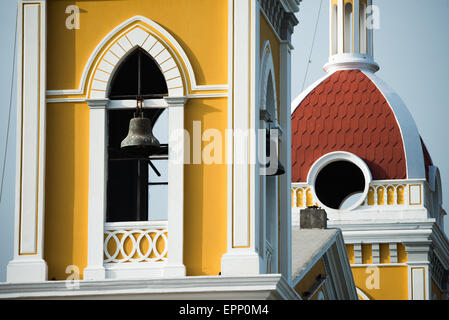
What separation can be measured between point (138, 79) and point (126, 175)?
5.94 ft

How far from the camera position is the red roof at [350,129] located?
4316 centimetres

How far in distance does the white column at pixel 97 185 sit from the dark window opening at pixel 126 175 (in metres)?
0.27

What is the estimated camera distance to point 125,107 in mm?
23266

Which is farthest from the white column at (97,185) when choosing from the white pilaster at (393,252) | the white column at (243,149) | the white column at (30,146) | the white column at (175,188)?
the white pilaster at (393,252)

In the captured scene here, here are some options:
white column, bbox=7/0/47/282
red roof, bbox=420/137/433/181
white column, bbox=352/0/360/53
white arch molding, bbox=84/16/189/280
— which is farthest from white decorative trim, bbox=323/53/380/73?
white column, bbox=7/0/47/282

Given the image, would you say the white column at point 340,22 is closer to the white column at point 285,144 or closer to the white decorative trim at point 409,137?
the white decorative trim at point 409,137

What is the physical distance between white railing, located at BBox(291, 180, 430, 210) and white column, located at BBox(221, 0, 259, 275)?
2040cm

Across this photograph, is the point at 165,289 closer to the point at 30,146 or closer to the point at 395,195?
the point at 30,146

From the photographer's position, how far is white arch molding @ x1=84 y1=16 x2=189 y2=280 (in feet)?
73.9

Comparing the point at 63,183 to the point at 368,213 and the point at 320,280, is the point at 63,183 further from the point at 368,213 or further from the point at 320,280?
the point at 368,213

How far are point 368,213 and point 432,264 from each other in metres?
2.07

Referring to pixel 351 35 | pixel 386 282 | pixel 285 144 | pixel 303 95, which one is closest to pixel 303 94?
pixel 303 95

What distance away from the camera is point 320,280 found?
2964 centimetres

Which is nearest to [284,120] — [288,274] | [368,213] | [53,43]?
[288,274]
